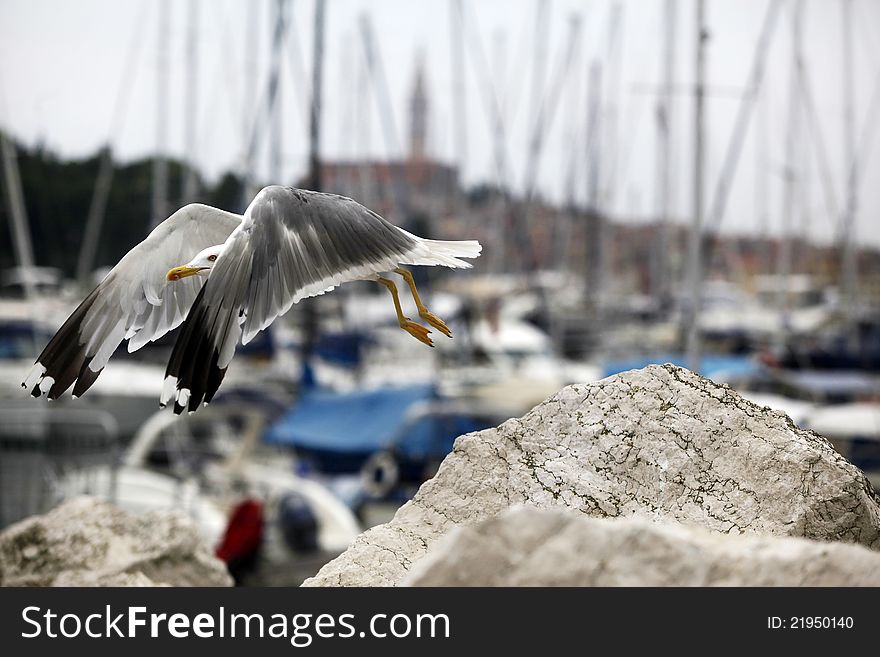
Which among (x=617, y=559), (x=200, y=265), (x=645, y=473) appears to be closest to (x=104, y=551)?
(x=200, y=265)

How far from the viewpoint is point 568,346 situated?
31.6 meters

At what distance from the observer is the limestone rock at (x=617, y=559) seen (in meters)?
3.30

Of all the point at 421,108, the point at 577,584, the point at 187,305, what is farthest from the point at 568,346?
the point at 577,584

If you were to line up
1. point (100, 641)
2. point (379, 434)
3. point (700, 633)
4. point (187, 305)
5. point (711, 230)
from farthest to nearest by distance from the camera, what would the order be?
1. point (711, 230)
2. point (379, 434)
3. point (187, 305)
4. point (100, 641)
5. point (700, 633)

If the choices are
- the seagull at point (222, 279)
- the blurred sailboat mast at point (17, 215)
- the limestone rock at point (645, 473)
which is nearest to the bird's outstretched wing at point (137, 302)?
the seagull at point (222, 279)

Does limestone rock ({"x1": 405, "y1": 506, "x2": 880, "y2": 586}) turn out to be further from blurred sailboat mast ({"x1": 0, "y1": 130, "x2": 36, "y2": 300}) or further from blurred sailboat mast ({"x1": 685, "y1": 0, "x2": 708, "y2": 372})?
blurred sailboat mast ({"x1": 0, "y1": 130, "x2": 36, "y2": 300})

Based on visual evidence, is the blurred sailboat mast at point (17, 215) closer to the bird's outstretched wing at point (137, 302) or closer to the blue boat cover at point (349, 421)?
the blue boat cover at point (349, 421)

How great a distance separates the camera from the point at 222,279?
4691mm

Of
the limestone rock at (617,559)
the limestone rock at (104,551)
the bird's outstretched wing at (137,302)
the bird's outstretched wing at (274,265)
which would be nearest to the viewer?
the limestone rock at (617,559)

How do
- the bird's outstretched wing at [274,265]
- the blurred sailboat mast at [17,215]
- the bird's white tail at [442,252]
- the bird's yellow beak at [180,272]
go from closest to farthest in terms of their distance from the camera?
the bird's outstretched wing at [274,265] → the bird's yellow beak at [180,272] → the bird's white tail at [442,252] → the blurred sailboat mast at [17,215]

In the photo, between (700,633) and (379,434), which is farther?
(379,434)

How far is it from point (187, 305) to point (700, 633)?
3360mm

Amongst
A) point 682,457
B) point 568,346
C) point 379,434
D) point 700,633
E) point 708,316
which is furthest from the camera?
point 708,316

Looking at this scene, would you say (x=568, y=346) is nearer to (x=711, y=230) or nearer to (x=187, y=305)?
(x=711, y=230)
